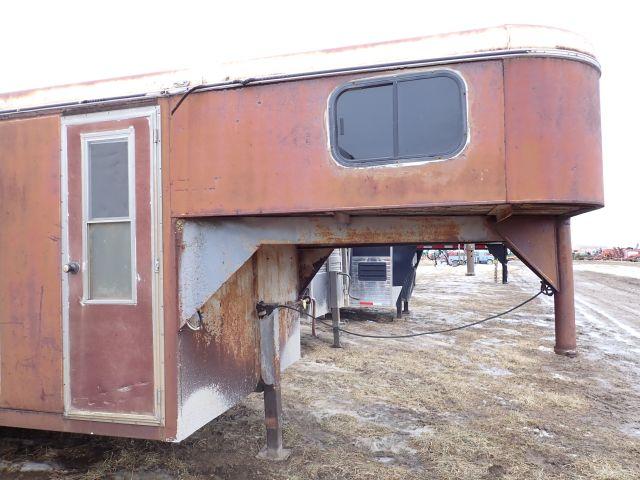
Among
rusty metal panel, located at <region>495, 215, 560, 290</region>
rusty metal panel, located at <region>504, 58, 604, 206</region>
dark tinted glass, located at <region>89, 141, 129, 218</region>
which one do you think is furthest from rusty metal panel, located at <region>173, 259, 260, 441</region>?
rusty metal panel, located at <region>504, 58, 604, 206</region>

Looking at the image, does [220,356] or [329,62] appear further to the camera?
[220,356]

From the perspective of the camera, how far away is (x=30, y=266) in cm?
Result: 342

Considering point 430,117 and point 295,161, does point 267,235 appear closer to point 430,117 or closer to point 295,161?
point 295,161

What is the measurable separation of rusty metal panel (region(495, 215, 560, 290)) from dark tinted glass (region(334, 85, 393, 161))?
97cm

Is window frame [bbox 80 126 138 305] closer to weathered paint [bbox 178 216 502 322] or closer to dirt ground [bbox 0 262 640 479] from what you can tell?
weathered paint [bbox 178 216 502 322]

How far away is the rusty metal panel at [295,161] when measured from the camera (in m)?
2.72

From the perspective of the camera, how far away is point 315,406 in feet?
17.9

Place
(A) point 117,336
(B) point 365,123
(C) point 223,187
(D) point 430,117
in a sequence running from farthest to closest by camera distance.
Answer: (A) point 117,336 → (C) point 223,187 → (B) point 365,123 → (D) point 430,117

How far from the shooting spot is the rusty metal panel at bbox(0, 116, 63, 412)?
3365 mm

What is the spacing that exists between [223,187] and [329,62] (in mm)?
1006

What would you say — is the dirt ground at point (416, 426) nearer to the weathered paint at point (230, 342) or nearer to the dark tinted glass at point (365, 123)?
the weathered paint at point (230, 342)

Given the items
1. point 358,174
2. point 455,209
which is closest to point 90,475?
point 358,174

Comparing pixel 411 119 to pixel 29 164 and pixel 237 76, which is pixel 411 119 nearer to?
pixel 237 76

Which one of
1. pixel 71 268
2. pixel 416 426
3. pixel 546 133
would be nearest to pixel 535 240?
pixel 546 133
